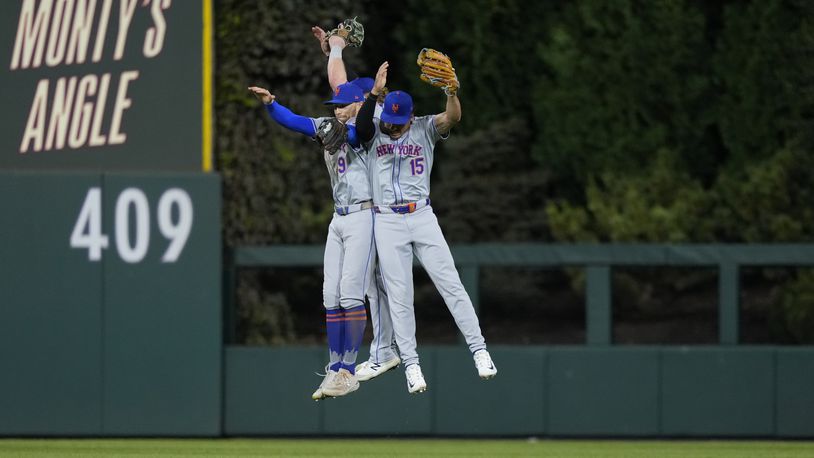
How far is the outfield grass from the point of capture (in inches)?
497

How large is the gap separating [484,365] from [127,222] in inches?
184

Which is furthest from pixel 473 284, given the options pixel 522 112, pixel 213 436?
pixel 522 112

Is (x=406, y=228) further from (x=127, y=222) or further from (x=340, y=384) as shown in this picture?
(x=127, y=222)

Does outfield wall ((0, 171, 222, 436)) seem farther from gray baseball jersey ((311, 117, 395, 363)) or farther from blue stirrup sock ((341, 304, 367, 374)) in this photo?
blue stirrup sock ((341, 304, 367, 374))

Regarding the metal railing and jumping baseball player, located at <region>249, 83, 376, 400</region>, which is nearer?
jumping baseball player, located at <region>249, 83, 376, 400</region>

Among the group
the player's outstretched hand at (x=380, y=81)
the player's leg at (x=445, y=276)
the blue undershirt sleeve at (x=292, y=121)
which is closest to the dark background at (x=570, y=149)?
the player's leg at (x=445, y=276)

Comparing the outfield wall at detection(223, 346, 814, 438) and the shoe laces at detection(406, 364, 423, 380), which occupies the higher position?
the shoe laces at detection(406, 364, 423, 380)

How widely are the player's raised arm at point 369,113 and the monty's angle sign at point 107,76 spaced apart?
366 centimetres

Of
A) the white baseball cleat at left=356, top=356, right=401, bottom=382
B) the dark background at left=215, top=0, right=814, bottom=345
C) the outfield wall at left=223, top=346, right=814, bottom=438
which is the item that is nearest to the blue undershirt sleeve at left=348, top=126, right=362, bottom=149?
the white baseball cleat at left=356, top=356, right=401, bottom=382

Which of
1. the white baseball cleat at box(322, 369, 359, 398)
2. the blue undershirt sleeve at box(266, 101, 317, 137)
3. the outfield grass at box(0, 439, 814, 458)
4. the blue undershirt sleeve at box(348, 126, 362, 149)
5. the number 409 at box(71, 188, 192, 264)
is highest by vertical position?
the blue undershirt sleeve at box(266, 101, 317, 137)

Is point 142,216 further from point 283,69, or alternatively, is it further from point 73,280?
point 283,69

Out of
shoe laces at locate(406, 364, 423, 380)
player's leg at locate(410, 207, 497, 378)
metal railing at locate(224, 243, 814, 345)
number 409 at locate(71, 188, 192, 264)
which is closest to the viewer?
shoe laces at locate(406, 364, 423, 380)

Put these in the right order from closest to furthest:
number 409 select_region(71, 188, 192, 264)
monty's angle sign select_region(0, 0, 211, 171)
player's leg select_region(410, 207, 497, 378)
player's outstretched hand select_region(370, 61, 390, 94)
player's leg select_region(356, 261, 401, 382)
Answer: player's outstretched hand select_region(370, 61, 390, 94) → player's leg select_region(410, 207, 497, 378) → player's leg select_region(356, 261, 401, 382) → monty's angle sign select_region(0, 0, 211, 171) → number 409 select_region(71, 188, 192, 264)

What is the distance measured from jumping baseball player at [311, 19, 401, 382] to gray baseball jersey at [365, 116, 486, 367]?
0.27 meters
